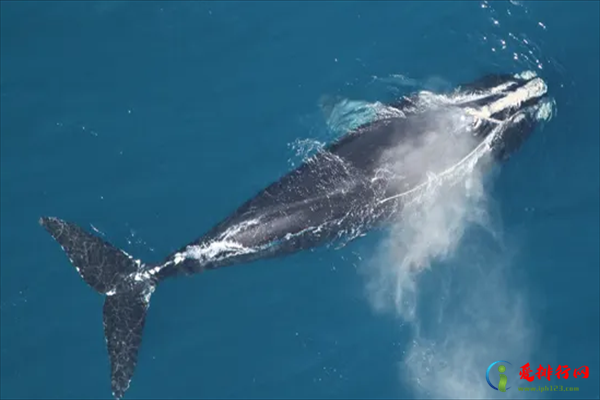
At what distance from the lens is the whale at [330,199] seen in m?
28.5

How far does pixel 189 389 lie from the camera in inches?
1197

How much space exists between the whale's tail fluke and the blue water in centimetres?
220

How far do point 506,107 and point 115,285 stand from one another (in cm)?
1507

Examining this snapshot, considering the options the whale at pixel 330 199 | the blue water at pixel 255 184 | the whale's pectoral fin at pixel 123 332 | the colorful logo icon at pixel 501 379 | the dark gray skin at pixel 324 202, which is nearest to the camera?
the whale's pectoral fin at pixel 123 332

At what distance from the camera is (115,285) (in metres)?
28.7

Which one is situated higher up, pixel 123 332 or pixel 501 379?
pixel 501 379

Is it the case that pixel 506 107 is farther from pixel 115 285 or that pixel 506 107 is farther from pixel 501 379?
pixel 115 285

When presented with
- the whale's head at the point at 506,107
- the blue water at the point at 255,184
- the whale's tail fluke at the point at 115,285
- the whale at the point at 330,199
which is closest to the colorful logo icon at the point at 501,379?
the blue water at the point at 255,184

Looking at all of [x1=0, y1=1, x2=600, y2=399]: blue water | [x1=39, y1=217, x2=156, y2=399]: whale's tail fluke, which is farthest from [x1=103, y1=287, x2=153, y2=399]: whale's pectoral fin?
[x1=0, y1=1, x2=600, y2=399]: blue water

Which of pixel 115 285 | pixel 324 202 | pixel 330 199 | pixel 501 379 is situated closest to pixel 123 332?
pixel 115 285

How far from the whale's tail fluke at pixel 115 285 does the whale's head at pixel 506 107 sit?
12958mm

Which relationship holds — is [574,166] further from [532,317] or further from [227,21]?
[227,21]

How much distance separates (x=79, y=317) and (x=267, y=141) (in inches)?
359

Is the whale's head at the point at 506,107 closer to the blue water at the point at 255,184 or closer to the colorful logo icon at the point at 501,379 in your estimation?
the blue water at the point at 255,184
